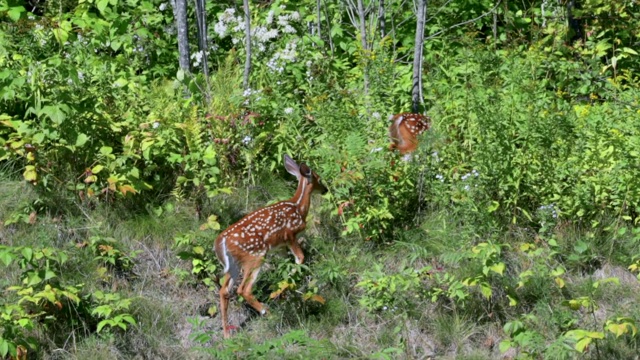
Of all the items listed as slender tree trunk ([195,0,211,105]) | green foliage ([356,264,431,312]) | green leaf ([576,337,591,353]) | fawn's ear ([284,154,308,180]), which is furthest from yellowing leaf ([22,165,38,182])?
green leaf ([576,337,591,353])

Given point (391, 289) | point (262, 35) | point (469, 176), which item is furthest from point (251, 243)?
point (262, 35)

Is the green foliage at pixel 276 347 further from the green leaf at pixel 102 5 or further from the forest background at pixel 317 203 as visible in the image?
the green leaf at pixel 102 5

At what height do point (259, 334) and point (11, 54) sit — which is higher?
point (11, 54)

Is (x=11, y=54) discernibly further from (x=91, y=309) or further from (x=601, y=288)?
(x=601, y=288)

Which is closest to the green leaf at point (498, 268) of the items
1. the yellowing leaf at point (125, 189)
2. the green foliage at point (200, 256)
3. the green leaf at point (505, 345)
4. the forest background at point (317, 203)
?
the forest background at point (317, 203)

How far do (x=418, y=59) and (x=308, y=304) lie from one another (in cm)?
270

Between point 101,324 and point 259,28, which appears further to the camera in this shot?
point 259,28

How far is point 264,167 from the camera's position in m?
8.80

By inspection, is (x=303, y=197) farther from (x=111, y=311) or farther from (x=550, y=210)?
(x=550, y=210)

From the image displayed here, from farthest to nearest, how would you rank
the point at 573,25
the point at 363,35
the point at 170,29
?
the point at 573,25
the point at 170,29
the point at 363,35

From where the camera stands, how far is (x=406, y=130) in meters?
8.44

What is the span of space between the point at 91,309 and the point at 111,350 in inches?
15.1

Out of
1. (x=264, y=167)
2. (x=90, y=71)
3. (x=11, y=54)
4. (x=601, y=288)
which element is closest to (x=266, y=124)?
(x=264, y=167)

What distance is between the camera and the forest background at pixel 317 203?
7.27 meters
